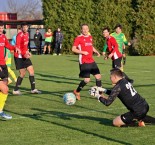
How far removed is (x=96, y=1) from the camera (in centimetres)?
3741

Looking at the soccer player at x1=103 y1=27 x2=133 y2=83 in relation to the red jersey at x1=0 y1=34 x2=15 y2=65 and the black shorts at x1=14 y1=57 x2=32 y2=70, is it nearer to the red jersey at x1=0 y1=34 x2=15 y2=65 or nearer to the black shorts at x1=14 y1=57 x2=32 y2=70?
the black shorts at x1=14 y1=57 x2=32 y2=70

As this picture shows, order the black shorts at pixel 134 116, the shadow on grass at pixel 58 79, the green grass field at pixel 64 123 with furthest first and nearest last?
the shadow on grass at pixel 58 79 < the black shorts at pixel 134 116 < the green grass field at pixel 64 123

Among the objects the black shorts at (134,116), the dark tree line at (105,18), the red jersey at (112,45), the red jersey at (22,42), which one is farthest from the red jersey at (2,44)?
the dark tree line at (105,18)

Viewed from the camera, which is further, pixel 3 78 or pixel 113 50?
pixel 113 50

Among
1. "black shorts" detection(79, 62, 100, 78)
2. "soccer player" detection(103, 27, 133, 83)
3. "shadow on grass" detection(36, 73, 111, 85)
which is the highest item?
"soccer player" detection(103, 27, 133, 83)

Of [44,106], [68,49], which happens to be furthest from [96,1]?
[44,106]

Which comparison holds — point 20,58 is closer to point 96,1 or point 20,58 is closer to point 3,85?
point 3,85

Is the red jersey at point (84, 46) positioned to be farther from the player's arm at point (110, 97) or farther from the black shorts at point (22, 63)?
the player's arm at point (110, 97)

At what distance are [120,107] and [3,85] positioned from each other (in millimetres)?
3013

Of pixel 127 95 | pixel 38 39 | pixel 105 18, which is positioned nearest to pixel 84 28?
pixel 127 95

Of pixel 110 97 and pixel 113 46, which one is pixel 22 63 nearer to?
pixel 113 46

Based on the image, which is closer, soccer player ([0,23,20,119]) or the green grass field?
the green grass field

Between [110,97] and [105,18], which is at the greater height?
[105,18]

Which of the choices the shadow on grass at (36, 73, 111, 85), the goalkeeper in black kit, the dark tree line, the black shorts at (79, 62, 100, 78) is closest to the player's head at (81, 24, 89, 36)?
the black shorts at (79, 62, 100, 78)
